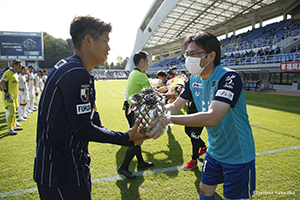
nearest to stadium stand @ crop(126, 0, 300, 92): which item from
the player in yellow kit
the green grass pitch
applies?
the green grass pitch

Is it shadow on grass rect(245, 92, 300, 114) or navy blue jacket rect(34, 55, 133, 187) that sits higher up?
navy blue jacket rect(34, 55, 133, 187)

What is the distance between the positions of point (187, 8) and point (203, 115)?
129ft

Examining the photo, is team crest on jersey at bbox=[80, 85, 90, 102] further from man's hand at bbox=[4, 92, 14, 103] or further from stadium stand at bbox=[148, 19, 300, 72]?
stadium stand at bbox=[148, 19, 300, 72]

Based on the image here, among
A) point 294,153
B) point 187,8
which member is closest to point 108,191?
point 294,153

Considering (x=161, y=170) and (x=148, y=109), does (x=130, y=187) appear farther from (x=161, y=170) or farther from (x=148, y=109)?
(x=148, y=109)

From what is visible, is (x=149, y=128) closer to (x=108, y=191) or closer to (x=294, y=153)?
(x=108, y=191)

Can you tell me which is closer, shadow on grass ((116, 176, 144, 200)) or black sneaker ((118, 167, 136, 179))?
shadow on grass ((116, 176, 144, 200))

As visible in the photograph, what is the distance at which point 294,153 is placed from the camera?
4.45 m

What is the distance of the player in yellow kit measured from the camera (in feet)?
20.3

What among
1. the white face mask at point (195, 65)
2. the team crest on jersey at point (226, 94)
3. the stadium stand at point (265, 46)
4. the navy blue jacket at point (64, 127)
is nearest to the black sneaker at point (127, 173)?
the navy blue jacket at point (64, 127)

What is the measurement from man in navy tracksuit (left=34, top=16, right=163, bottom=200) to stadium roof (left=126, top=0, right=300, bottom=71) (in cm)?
3660

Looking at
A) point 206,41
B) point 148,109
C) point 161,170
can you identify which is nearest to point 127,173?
point 161,170

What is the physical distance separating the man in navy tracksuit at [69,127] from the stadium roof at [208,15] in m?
36.6

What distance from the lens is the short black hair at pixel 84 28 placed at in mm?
1526
